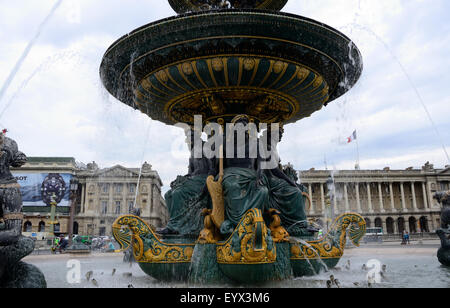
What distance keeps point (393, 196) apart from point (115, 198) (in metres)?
56.5

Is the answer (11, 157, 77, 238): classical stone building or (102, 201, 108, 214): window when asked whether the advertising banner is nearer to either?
(11, 157, 77, 238): classical stone building

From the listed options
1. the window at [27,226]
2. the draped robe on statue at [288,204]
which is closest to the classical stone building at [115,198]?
the window at [27,226]

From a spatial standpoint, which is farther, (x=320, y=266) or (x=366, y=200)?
(x=366, y=200)

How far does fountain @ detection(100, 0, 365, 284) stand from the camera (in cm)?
435

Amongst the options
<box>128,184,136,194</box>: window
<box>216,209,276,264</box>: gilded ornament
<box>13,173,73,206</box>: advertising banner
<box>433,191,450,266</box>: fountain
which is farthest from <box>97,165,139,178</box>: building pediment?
<box>216,209,276,264</box>: gilded ornament

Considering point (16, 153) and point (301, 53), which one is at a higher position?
point (301, 53)

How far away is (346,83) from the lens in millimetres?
6062

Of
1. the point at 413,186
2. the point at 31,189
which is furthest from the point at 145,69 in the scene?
the point at 413,186

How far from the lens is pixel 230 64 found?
4.84 m

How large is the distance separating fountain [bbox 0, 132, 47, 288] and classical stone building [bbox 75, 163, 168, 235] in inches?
2500

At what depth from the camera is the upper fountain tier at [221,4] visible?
6723 mm

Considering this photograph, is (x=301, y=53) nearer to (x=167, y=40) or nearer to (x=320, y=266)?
(x=167, y=40)

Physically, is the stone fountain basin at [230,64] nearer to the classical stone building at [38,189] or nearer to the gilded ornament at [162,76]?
the gilded ornament at [162,76]
